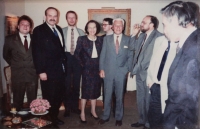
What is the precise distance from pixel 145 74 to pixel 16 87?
1.58 m

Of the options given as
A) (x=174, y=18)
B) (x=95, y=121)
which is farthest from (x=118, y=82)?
(x=174, y=18)

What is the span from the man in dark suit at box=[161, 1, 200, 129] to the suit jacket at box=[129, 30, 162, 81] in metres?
0.43

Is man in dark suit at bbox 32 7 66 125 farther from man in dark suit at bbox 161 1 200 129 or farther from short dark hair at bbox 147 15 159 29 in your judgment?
man in dark suit at bbox 161 1 200 129

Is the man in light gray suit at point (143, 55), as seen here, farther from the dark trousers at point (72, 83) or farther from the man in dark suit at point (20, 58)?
the man in dark suit at point (20, 58)

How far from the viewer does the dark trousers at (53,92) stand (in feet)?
7.37

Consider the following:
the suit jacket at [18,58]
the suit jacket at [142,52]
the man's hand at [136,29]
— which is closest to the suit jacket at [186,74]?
the suit jacket at [142,52]

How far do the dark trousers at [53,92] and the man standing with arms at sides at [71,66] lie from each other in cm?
18

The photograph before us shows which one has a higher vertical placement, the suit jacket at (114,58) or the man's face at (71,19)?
the man's face at (71,19)

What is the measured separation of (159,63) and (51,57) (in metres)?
1.20

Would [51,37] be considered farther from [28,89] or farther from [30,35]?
[28,89]

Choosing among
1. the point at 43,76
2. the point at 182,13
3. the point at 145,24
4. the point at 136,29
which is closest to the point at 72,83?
the point at 43,76

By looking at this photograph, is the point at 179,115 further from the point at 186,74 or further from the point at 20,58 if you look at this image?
the point at 20,58

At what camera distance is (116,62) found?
2.27 meters

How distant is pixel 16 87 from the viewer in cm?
233
